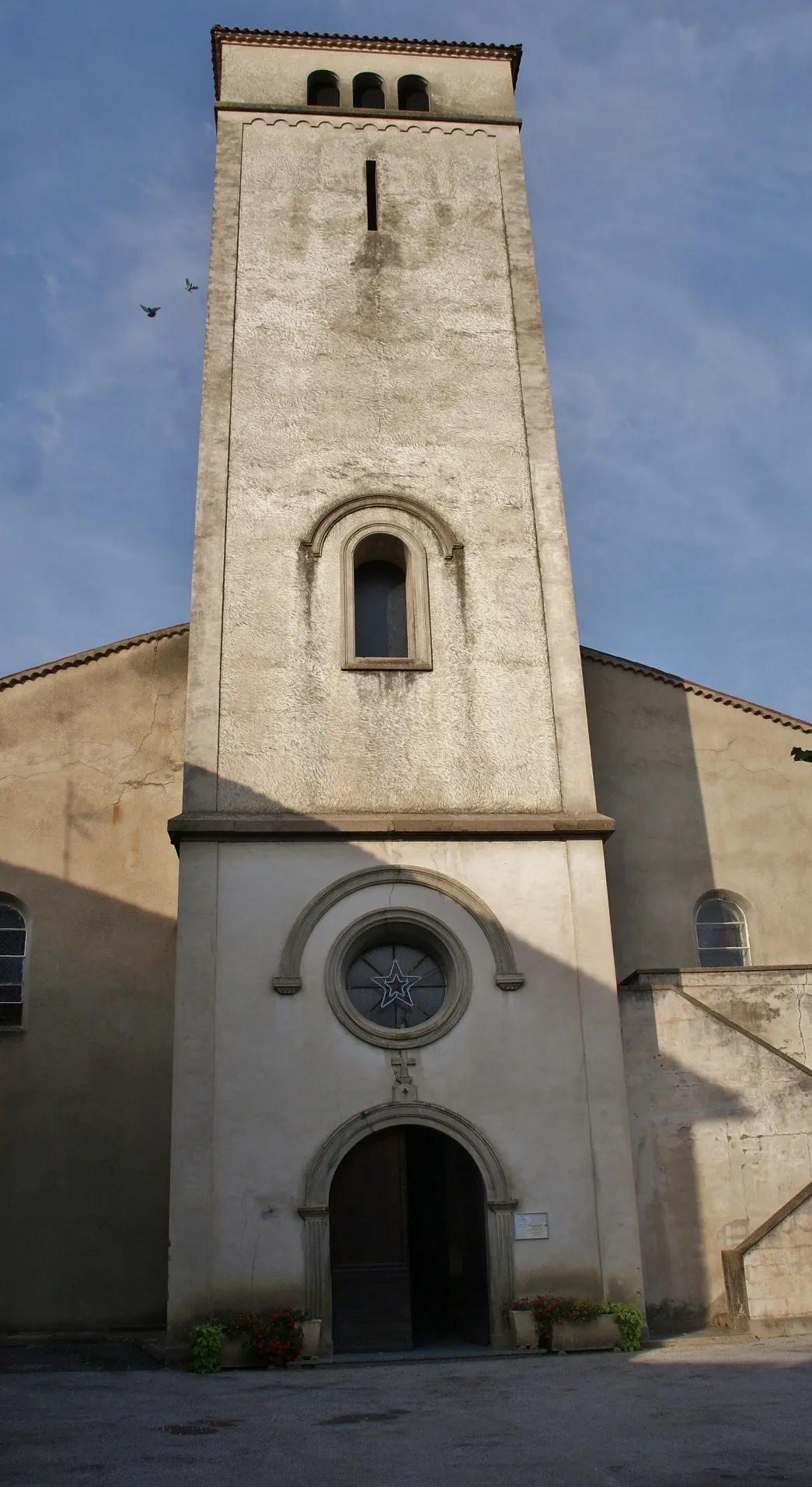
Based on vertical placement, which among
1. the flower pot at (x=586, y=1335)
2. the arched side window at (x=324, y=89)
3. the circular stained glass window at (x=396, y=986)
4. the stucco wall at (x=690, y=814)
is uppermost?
the arched side window at (x=324, y=89)

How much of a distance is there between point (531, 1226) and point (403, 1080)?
185 cm

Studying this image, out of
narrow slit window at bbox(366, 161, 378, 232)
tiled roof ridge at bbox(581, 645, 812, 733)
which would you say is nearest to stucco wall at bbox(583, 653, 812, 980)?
tiled roof ridge at bbox(581, 645, 812, 733)

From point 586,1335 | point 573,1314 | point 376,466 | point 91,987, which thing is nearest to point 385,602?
point 376,466

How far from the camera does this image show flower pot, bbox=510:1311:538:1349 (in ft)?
39.2

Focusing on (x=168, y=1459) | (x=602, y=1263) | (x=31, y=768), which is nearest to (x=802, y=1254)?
(x=602, y=1263)

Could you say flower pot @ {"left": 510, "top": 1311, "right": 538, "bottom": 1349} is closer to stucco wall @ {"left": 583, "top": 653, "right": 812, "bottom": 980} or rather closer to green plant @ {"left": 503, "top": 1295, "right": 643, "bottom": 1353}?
green plant @ {"left": 503, "top": 1295, "right": 643, "bottom": 1353}

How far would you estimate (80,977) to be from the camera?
633 inches

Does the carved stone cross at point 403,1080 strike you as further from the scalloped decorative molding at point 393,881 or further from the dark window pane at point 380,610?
the dark window pane at point 380,610

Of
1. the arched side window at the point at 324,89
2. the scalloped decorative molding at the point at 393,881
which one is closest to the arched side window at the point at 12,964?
the scalloped decorative molding at the point at 393,881

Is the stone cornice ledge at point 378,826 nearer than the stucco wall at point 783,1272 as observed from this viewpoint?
No

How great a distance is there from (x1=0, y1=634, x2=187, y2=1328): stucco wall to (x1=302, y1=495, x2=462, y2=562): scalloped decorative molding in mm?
3684

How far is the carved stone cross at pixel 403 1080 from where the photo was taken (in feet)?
41.8

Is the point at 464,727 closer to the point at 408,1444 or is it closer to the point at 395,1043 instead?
the point at 395,1043

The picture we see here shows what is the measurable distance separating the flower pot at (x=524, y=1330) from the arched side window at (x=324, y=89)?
16890mm
